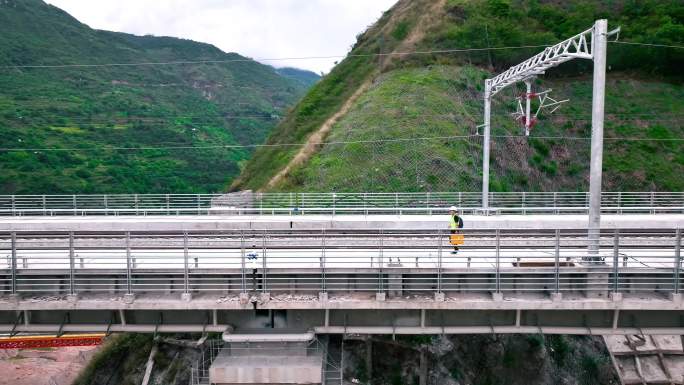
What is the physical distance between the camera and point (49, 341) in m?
22.0

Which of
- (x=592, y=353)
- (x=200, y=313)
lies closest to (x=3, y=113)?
(x=200, y=313)

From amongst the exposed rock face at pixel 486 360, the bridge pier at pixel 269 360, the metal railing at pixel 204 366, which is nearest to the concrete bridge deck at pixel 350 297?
the bridge pier at pixel 269 360

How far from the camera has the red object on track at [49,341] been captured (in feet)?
70.2

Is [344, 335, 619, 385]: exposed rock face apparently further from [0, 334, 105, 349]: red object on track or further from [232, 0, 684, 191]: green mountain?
[0, 334, 105, 349]: red object on track

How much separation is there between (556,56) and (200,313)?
453 inches

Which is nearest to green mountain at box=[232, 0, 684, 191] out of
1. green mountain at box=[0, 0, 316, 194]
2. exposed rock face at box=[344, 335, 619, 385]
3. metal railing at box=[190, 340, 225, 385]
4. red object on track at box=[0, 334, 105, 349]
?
red object on track at box=[0, 334, 105, 349]

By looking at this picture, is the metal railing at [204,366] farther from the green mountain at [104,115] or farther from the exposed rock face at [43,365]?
the green mountain at [104,115]

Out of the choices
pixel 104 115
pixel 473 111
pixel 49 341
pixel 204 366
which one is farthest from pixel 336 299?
pixel 104 115

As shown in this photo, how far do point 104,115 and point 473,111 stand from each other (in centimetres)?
4698

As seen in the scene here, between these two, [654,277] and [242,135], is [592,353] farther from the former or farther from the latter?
[242,135]

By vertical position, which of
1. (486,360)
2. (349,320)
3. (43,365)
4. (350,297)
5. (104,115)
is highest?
(104,115)

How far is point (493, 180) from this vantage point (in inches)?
1198

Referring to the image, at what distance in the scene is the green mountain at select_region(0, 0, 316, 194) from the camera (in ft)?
160

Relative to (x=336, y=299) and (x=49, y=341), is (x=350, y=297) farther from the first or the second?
(x=49, y=341)
